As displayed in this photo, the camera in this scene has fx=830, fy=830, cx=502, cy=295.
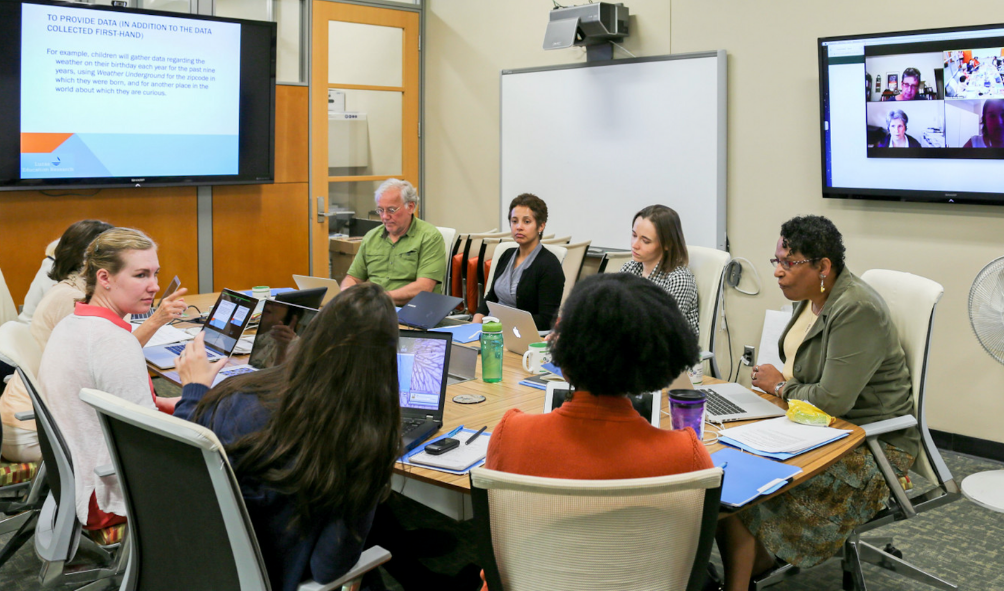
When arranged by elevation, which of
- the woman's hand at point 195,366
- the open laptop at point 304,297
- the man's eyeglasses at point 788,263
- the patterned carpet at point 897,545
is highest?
the man's eyeglasses at point 788,263

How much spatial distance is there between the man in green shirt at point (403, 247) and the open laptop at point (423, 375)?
82.3 inches

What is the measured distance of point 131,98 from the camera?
16.5 ft

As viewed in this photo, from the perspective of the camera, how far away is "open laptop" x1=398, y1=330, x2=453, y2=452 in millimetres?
2297

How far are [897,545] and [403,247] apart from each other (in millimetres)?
2748

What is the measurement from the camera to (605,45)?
517 centimetres

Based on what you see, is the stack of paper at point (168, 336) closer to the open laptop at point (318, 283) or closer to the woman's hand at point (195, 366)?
the open laptop at point (318, 283)

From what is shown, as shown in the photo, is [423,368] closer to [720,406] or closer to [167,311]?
[720,406]

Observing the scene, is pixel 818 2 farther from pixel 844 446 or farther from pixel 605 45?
pixel 844 446

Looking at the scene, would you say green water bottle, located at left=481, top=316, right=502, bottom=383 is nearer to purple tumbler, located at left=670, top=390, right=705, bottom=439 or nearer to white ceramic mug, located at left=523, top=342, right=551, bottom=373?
white ceramic mug, located at left=523, top=342, right=551, bottom=373

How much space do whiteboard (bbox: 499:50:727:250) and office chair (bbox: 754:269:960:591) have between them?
216 centimetres

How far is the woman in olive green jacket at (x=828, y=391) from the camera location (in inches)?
87.4

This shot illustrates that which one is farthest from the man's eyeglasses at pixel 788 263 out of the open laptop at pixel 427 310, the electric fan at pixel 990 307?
the open laptop at pixel 427 310

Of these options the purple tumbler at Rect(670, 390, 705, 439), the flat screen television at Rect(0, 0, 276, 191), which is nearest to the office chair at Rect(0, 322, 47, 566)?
the purple tumbler at Rect(670, 390, 705, 439)

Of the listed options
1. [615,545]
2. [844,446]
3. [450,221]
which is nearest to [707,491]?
[615,545]
